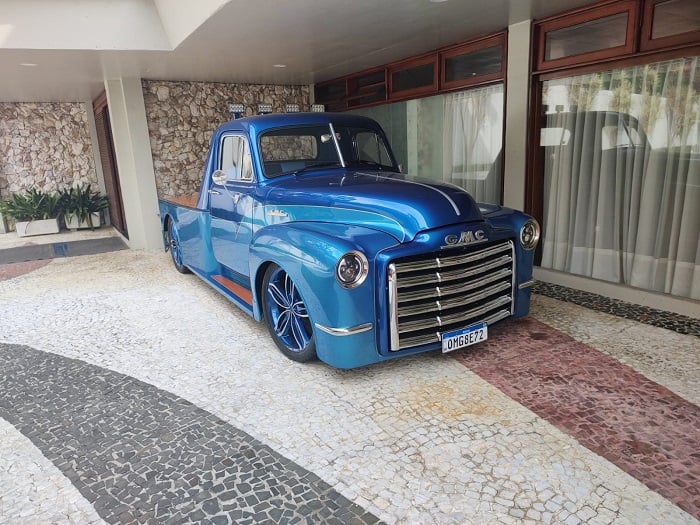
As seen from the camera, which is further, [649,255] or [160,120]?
[160,120]

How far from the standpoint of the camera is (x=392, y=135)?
719cm

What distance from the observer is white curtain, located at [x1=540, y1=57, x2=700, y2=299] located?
4043 millimetres

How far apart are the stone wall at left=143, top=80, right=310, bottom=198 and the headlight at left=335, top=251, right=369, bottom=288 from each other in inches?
244

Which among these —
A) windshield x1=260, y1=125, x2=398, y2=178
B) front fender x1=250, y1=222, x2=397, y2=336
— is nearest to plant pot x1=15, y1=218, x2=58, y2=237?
windshield x1=260, y1=125, x2=398, y2=178

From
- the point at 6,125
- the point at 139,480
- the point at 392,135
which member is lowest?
the point at 139,480

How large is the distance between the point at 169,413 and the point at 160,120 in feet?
20.6

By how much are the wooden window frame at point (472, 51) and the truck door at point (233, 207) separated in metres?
2.92

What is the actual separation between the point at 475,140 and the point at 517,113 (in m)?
0.79

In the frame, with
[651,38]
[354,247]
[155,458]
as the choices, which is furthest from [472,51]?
[155,458]

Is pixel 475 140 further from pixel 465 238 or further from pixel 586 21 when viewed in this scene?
pixel 465 238

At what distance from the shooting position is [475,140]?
5887 mm

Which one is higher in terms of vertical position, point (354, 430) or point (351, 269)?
point (351, 269)

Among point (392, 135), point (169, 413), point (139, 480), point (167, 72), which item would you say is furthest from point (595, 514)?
point (167, 72)

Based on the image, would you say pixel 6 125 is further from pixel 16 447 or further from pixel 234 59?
pixel 16 447
